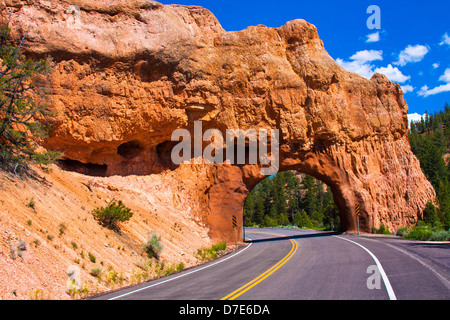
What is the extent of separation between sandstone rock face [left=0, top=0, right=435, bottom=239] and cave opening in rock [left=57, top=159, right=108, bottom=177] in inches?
4.1

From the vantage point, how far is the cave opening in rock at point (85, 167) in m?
23.9

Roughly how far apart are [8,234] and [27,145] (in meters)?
5.98

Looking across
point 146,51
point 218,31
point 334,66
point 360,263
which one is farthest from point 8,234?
point 334,66

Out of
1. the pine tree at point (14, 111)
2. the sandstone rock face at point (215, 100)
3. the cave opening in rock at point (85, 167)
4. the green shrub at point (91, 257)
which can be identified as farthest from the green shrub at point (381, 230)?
the pine tree at point (14, 111)

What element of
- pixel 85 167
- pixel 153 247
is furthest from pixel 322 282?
pixel 85 167

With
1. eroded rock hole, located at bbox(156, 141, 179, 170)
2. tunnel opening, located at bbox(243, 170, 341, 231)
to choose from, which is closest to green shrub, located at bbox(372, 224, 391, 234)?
eroded rock hole, located at bbox(156, 141, 179, 170)

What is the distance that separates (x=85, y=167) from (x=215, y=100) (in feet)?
34.2

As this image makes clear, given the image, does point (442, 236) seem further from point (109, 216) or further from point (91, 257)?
point (91, 257)

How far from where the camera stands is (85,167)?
2478 centimetres

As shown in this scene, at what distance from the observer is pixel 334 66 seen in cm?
3033

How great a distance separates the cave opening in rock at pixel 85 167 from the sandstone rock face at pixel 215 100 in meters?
0.10

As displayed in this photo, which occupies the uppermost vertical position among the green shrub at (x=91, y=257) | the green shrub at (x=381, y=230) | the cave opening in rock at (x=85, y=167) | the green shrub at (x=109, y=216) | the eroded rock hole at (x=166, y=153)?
the eroded rock hole at (x=166, y=153)

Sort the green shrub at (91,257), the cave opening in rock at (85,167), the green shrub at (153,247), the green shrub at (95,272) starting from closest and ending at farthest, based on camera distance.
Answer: the green shrub at (95,272)
the green shrub at (91,257)
the green shrub at (153,247)
the cave opening in rock at (85,167)

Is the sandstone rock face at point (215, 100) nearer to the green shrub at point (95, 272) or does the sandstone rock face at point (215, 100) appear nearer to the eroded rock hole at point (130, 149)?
the eroded rock hole at point (130, 149)
